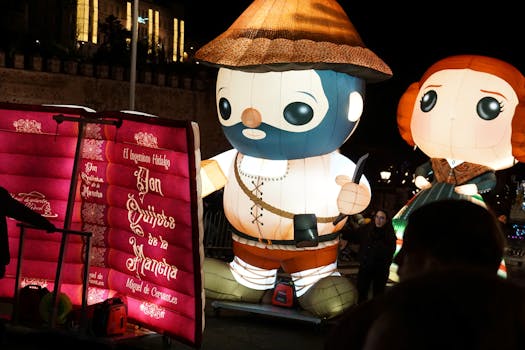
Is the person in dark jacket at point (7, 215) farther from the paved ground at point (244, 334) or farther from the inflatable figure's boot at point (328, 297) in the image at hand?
the inflatable figure's boot at point (328, 297)

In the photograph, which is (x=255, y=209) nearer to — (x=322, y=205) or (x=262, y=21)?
(x=322, y=205)

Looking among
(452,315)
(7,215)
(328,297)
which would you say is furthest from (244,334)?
(452,315)

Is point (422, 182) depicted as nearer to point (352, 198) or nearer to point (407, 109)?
point (407, 109)

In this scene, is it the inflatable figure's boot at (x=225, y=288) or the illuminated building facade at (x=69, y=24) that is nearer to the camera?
the inflatable figure's boot at (x=225, y=288)

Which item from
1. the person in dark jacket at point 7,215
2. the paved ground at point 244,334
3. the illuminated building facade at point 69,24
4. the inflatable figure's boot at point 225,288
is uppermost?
the illuminated building facade at point 69,24

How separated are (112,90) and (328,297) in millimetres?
17771

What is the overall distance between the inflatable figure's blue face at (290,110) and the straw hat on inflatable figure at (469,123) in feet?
3.16

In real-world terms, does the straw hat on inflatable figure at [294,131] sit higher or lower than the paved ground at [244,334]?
higher

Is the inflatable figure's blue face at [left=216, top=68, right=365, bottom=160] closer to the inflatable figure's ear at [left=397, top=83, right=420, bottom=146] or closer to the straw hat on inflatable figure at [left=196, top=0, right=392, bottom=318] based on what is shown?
the straw hat on inflatable figure at [left=196, top=0, right=392, bottom=318]

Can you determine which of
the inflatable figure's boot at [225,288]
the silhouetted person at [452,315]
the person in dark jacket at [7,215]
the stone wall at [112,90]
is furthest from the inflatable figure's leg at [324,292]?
the stone wall at [112,90]

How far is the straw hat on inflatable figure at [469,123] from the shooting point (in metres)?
7.05

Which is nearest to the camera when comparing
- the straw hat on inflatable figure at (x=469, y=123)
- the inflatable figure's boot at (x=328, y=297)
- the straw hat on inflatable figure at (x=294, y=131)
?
the straw hat on inflatable figure at (x=294, y=131)

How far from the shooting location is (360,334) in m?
1.88

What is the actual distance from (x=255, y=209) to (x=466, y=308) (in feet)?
16.8
